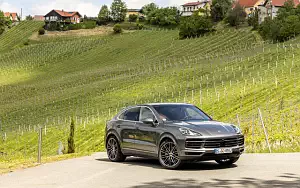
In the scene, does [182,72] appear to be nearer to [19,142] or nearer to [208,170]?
[19,142]

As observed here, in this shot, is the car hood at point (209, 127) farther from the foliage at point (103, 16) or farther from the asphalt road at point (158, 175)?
the foliage at point (103, 16)

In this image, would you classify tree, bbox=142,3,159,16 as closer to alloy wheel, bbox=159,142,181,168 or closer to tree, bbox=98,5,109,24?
tree, bbox=98,5,109,24

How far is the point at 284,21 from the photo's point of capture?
107m

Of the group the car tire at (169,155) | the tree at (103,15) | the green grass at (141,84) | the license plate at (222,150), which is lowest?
the green grass at (141,84)

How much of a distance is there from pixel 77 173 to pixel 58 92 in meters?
64.0

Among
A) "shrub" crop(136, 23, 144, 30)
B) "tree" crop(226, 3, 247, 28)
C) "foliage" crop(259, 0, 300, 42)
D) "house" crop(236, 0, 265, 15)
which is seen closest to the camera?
"foliage" crop(259, 0, 300, 42)

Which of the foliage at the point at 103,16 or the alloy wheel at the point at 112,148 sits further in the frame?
the foliage at the point at 103,16

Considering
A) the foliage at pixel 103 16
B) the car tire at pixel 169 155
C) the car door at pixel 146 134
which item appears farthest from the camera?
the foliage at pixel 103 16

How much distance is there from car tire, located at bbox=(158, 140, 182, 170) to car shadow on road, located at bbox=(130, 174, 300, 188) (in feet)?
6.57

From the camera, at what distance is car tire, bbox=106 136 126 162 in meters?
16.7

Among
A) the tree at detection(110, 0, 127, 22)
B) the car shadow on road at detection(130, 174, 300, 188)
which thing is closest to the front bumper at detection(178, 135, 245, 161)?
the car shadow on road at detection(130, 174, 300, 188)

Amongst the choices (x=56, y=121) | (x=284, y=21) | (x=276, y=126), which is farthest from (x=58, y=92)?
(x=276, y=126)

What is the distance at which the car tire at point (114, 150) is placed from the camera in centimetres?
1670

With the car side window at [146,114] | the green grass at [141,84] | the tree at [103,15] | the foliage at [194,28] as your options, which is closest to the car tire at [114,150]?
the car side window at [146,114]
